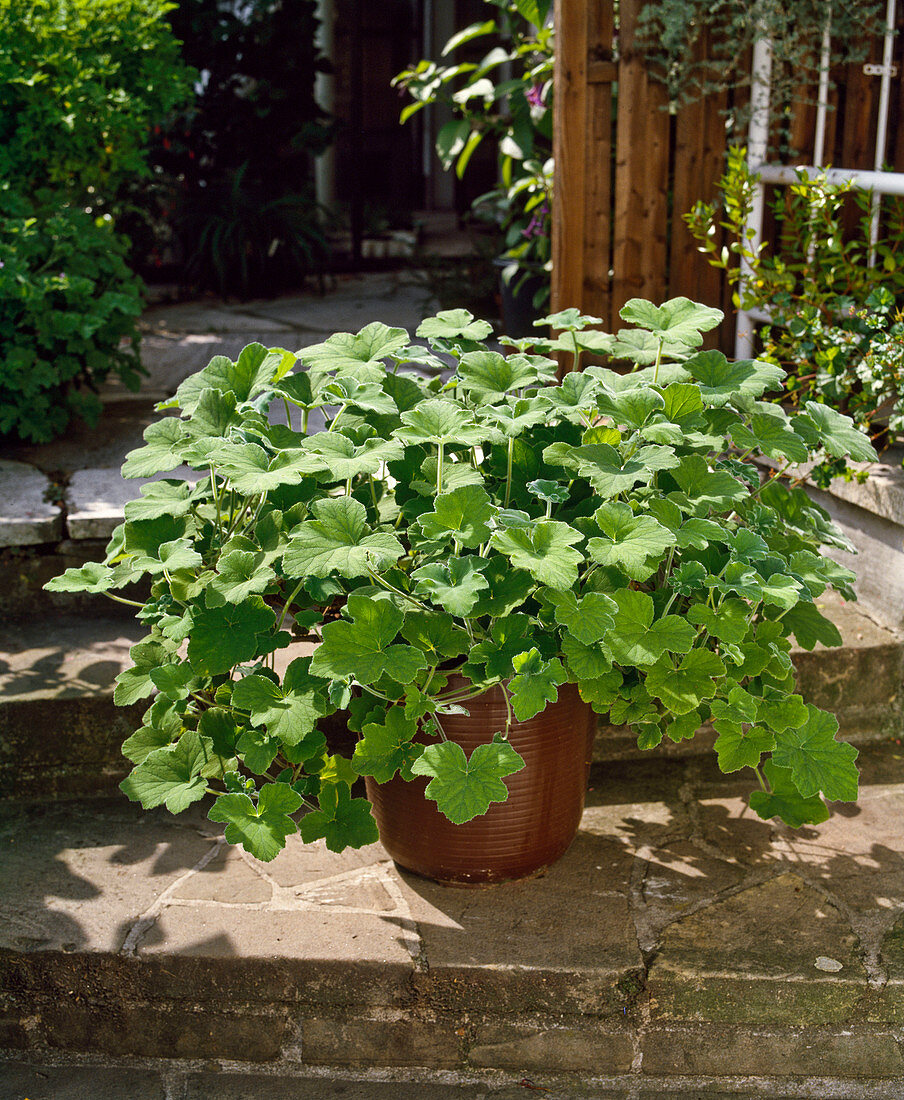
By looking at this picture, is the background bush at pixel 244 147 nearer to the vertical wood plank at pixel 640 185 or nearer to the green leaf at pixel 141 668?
the vertical wood plank at pixel 640 185

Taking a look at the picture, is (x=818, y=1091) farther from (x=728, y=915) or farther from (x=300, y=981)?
(x=300, y=981)

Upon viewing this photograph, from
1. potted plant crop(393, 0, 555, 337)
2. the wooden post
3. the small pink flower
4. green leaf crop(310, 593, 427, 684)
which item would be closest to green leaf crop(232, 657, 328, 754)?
green leaf crop(310, 593, 427, 684)

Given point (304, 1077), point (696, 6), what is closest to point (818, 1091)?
point (304, 1077)

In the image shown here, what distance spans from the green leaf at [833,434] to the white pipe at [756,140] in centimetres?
127

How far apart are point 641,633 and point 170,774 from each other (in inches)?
32.5

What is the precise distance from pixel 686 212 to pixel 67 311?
200 cm

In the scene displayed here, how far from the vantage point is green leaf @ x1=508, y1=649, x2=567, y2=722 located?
5.49ft

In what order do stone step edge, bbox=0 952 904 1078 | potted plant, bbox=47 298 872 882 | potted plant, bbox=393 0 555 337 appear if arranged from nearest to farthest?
potted plant, bbox=47 298 872 882, stone step edge, bbox=0 952 904 1078, potted plant, bbox=393 0 555 337

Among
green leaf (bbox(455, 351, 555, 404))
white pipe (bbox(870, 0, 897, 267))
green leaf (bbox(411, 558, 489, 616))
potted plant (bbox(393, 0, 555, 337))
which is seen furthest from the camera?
potted plant (bbox(393, 0, 555, 337))

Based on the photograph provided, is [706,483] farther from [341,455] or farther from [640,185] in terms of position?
[640,185]

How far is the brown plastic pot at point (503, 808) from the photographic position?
193 centimetres

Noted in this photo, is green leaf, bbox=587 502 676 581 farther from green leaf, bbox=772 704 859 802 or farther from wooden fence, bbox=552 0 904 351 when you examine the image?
wooden fence, bbox=552 0 904 351

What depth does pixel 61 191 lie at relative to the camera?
367 centimetres

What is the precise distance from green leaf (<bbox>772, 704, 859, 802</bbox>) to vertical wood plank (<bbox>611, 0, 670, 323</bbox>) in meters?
1.97
